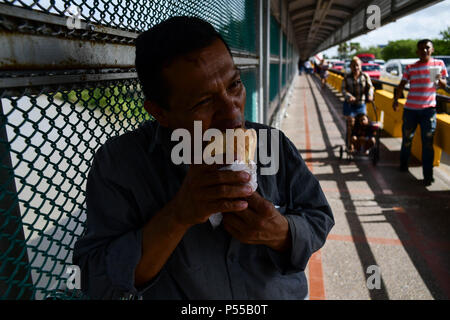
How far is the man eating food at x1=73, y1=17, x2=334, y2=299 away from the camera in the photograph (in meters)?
1.11

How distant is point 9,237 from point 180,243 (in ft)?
1.89

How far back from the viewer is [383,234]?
4223mm

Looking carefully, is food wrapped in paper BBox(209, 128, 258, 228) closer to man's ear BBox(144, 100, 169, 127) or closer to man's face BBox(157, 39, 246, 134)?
man's face BBox(157, 39, 246, 134)

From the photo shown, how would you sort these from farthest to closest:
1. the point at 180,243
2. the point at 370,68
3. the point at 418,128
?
the point at 370,68, the point at 418,128, the point at 180,243

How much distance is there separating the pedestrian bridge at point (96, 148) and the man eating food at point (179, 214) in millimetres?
250

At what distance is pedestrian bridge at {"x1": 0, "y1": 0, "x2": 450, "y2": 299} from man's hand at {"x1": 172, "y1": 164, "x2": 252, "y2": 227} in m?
0.59

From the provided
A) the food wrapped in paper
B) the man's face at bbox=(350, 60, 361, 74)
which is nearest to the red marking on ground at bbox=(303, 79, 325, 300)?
the food wrapped in paper

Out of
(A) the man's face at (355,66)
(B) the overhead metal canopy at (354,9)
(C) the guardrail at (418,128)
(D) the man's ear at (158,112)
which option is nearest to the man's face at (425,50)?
(B) the overhead metal canopy at (354,9)

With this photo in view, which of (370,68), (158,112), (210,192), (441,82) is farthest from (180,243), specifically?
(370,68)

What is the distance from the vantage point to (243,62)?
3.70 meters

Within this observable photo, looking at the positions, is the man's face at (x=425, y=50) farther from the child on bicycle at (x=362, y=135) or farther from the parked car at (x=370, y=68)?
the parked car at (x=370, y=68)

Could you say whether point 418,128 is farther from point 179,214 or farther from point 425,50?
point 179,214

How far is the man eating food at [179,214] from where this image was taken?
1.11 metres

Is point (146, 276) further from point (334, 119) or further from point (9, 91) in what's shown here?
point (334, 119)
